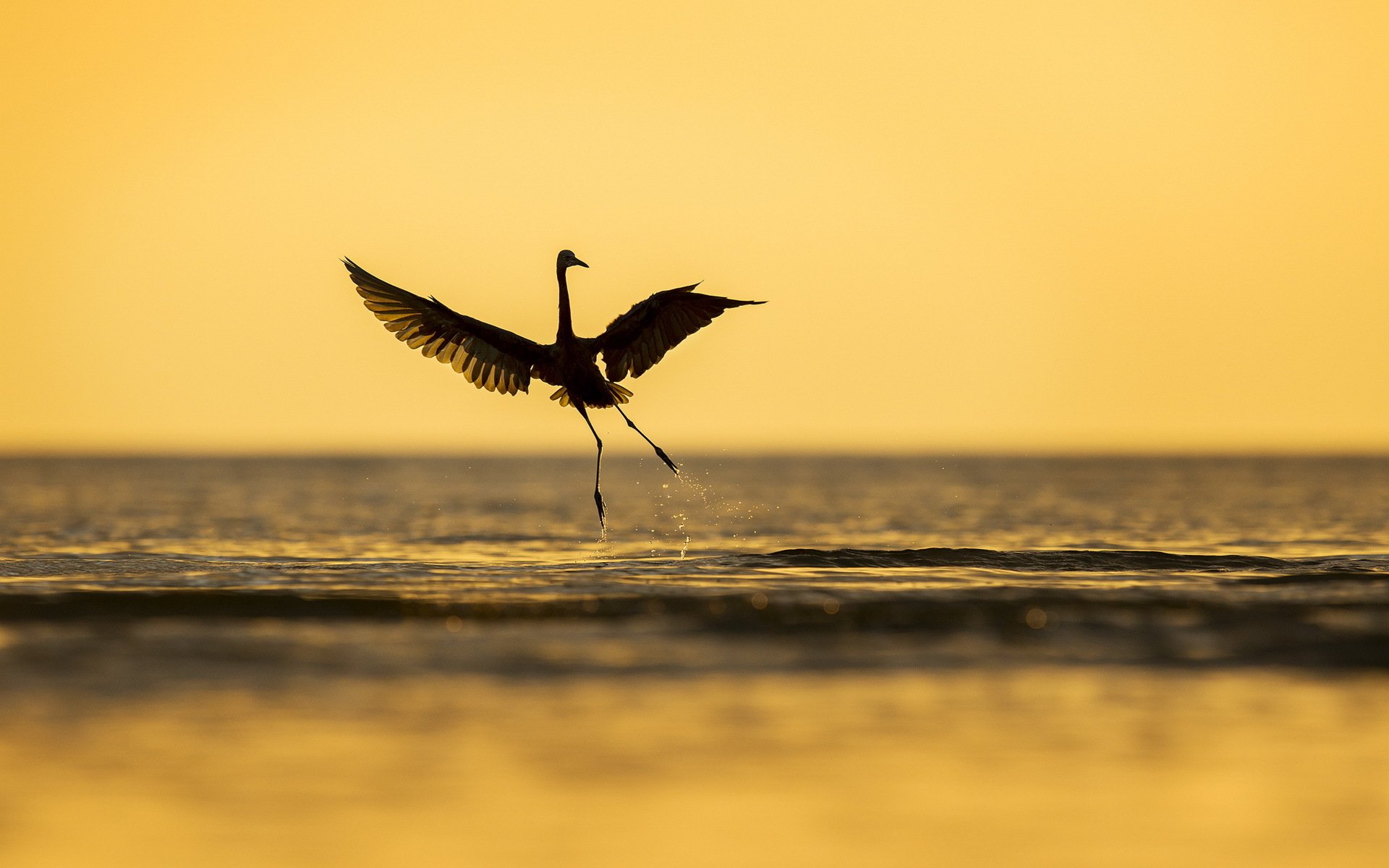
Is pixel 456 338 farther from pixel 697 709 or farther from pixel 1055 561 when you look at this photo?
pixel 697 709

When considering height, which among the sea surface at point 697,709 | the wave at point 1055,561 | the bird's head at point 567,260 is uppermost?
the bird's head at point 567,260

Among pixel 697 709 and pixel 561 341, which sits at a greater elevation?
pixel 561 341

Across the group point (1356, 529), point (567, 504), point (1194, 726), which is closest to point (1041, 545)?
point (1356, 529)

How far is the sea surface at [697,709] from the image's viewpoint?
8.03 m

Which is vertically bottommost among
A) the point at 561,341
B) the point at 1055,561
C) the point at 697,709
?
the point at 697,709

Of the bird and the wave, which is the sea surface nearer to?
the wave

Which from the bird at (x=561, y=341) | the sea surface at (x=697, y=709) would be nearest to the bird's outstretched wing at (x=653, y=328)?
the bird at (x=561, y=341)

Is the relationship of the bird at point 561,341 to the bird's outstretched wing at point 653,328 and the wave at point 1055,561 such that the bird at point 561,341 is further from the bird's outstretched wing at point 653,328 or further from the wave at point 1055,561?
the wave at point 1055,561

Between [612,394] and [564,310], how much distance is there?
118 cm

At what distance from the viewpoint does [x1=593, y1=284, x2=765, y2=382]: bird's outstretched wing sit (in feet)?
59.7

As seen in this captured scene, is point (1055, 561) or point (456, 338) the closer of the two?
point (456, 338)

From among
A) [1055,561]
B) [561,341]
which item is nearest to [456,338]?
[561,341]

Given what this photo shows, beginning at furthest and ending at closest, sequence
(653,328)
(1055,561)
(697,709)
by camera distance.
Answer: (1055,561) < (653,328) < (697,709)

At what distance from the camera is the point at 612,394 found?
19484 millimetres
